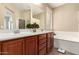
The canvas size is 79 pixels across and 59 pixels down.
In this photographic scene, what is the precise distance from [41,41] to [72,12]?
0.57 meters

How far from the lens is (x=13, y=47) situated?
1.36 m

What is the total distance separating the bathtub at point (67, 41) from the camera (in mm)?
1568

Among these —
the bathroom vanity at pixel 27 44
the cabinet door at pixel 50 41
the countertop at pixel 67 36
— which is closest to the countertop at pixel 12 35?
the bathroom vanity at pixel 27 44

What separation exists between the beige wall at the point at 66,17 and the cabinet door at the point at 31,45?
0.34 metres

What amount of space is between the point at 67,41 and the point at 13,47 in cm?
72

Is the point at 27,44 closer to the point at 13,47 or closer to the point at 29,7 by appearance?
the point at 13,47

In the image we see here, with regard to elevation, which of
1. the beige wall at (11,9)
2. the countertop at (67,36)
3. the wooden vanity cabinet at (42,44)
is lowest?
the wooden vanity cabinet at (42,44)

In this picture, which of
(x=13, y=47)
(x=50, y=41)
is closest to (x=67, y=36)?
(x=50, y=41)

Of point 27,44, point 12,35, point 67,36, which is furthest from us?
point 67,36

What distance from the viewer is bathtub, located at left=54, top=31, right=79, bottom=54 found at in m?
1.57

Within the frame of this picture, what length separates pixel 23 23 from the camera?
158cm

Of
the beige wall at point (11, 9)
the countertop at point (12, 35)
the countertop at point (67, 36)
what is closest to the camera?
the countertop at point (12, 35)

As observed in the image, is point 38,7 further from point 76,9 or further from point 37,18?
point 76,9

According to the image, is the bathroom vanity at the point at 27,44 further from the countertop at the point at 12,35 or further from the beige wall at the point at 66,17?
the beige wall at the point at 66,17
